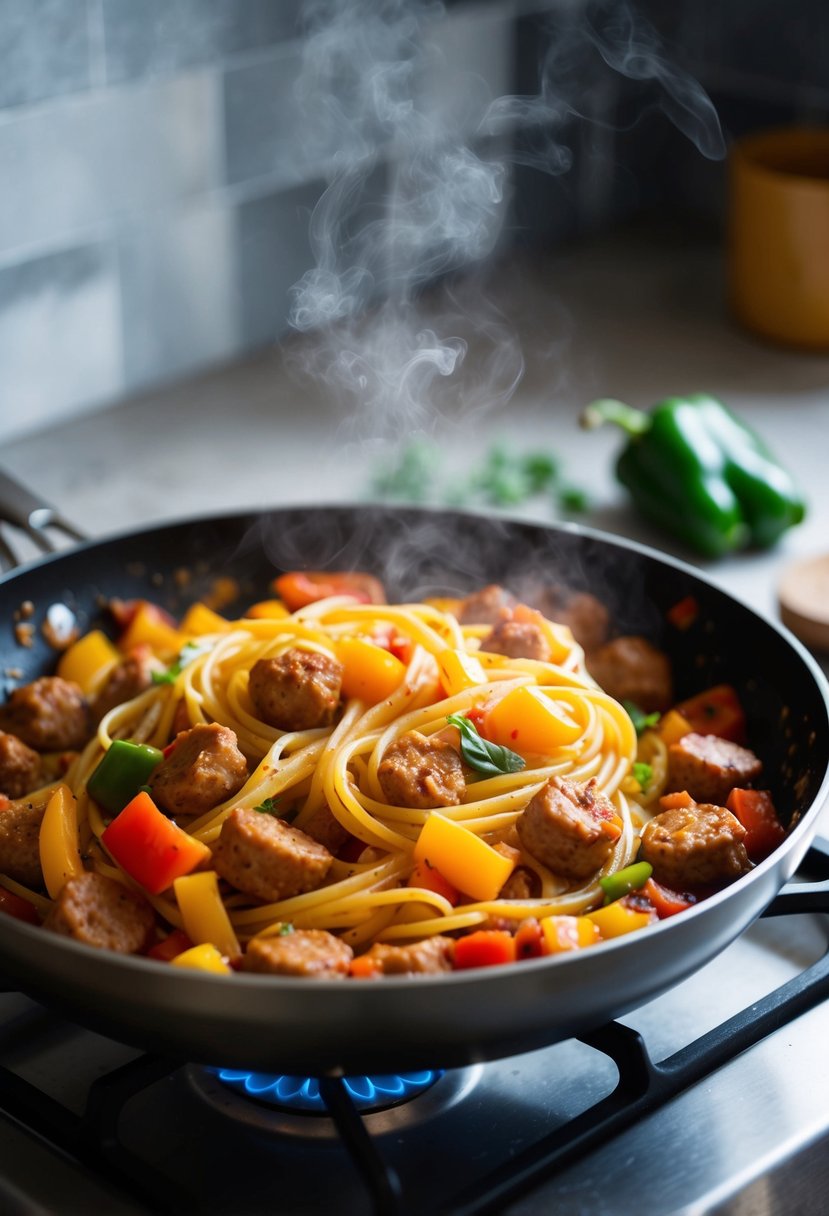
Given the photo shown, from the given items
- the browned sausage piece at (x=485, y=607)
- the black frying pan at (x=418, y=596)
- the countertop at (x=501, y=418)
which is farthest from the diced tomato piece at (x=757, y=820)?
the countertop at (x=501, y=418)

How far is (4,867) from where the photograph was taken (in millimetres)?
2000

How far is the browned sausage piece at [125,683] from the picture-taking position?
8.05 ft

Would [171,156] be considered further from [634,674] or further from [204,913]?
[204,913]

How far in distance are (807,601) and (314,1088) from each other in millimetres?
1550

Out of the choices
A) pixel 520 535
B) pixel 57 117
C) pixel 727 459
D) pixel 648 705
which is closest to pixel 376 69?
pixel 57 117

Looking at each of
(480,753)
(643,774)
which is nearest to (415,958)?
(480,753)

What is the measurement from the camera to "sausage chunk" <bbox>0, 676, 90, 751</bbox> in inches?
92.5

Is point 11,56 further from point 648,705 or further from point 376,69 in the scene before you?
point 648,705

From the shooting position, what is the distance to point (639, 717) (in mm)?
2471

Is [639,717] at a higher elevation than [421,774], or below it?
below

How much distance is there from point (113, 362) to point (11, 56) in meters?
0.85

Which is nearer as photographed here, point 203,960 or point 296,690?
point 203,960

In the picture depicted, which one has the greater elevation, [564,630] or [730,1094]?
[564,630]

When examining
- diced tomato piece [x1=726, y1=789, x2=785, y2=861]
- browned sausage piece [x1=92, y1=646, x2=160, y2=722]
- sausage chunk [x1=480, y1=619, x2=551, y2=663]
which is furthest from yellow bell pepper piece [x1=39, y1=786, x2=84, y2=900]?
diced tomato piece [x1=726, y1=789, x2=785, y2=861]
